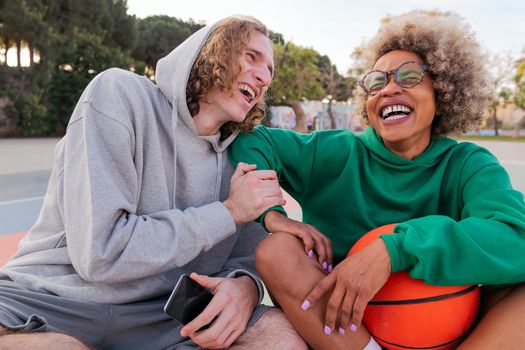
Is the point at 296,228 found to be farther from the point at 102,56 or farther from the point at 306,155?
the point at 102,56

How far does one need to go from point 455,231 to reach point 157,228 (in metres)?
1.15

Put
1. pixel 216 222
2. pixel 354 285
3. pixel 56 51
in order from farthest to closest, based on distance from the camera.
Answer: pixel 56 51, pixel 216 222, pixel 354 285

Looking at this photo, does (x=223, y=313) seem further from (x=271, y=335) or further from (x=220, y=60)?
(x=220, y=60)

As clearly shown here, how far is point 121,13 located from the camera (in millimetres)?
28422

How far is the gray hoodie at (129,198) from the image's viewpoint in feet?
6.29

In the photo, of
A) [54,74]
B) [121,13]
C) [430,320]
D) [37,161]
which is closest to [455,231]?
[430,320]

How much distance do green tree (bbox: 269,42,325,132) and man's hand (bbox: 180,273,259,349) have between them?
3156 cm

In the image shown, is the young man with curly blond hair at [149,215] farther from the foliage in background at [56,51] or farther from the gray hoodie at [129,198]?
the foliage in background at [56,51]

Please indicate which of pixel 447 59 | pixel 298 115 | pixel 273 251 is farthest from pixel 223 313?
pixel 298 115

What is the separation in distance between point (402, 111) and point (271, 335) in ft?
4.03

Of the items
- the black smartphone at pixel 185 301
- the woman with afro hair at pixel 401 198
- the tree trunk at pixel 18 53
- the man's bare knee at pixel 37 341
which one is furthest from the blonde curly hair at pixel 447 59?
the tree trunk at pixel 18 53

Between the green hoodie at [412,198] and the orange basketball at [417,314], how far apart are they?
8cm

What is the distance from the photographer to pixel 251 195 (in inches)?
86.5

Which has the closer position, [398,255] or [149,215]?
[398,255]
